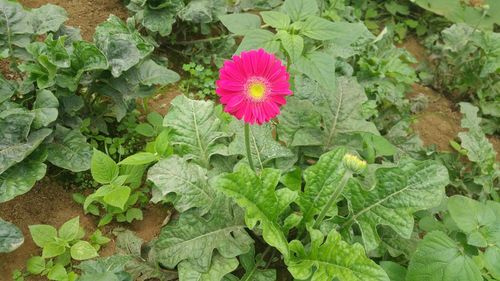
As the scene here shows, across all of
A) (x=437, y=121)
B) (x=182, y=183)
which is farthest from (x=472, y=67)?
(x=182, y=183)

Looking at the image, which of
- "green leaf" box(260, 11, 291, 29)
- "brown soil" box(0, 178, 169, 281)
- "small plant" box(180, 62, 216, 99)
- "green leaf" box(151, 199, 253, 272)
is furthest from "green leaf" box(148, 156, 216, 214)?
"small plant" box(180, 62, 216, 99)

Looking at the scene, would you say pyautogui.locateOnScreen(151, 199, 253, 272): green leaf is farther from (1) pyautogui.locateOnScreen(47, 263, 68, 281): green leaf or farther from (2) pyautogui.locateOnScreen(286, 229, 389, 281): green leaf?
(1) pyautogui.locateOnScreen(47, 263, 68, 281): green leaf

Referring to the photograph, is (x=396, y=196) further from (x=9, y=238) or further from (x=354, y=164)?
(x=9, y=238)

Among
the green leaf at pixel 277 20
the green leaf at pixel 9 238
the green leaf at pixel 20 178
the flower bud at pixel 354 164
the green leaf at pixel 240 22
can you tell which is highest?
the green leaf at pixel 277 20

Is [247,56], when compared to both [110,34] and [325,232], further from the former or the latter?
[110,34]

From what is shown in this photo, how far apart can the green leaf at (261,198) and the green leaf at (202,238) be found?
18 cm

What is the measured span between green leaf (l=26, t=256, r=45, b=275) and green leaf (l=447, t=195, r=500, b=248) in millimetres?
1865

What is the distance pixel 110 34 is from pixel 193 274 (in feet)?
4.44

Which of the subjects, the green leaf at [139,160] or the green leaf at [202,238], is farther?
the green leaf at [139,160]

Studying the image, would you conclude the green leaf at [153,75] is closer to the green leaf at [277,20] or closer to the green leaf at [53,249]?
the green leaf at [277,20]

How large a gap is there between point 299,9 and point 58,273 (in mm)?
1722

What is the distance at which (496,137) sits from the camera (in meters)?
4.02

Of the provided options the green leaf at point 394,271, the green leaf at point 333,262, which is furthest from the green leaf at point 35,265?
the green leaf at point 394,271

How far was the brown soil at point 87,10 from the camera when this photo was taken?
3.47 meters
